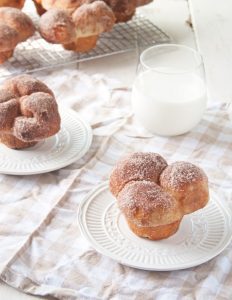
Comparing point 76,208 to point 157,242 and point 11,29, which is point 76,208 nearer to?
point 157,242

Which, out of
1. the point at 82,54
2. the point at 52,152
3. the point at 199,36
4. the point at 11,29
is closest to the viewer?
the point at 52,152

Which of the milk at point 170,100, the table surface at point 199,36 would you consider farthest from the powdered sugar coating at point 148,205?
the table surface at point 199,36

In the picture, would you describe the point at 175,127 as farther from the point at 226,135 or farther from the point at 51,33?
the point at 51,33

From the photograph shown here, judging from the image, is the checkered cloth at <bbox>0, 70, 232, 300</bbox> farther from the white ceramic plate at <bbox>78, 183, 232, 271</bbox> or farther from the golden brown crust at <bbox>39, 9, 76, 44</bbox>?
the golden brown crust at <bbox>39, 9, 76, 44</bbox>

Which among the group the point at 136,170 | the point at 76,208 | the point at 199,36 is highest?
the point at 136,170

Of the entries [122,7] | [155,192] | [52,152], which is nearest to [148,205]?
[155,192]

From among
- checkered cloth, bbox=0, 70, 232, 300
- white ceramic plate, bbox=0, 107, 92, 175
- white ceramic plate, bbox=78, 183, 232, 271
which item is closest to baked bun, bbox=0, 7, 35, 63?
checkered cloth, bbox=0, 70, 232, 300

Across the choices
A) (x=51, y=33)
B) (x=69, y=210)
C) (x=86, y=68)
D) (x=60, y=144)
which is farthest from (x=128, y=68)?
(x=69, y=210)
